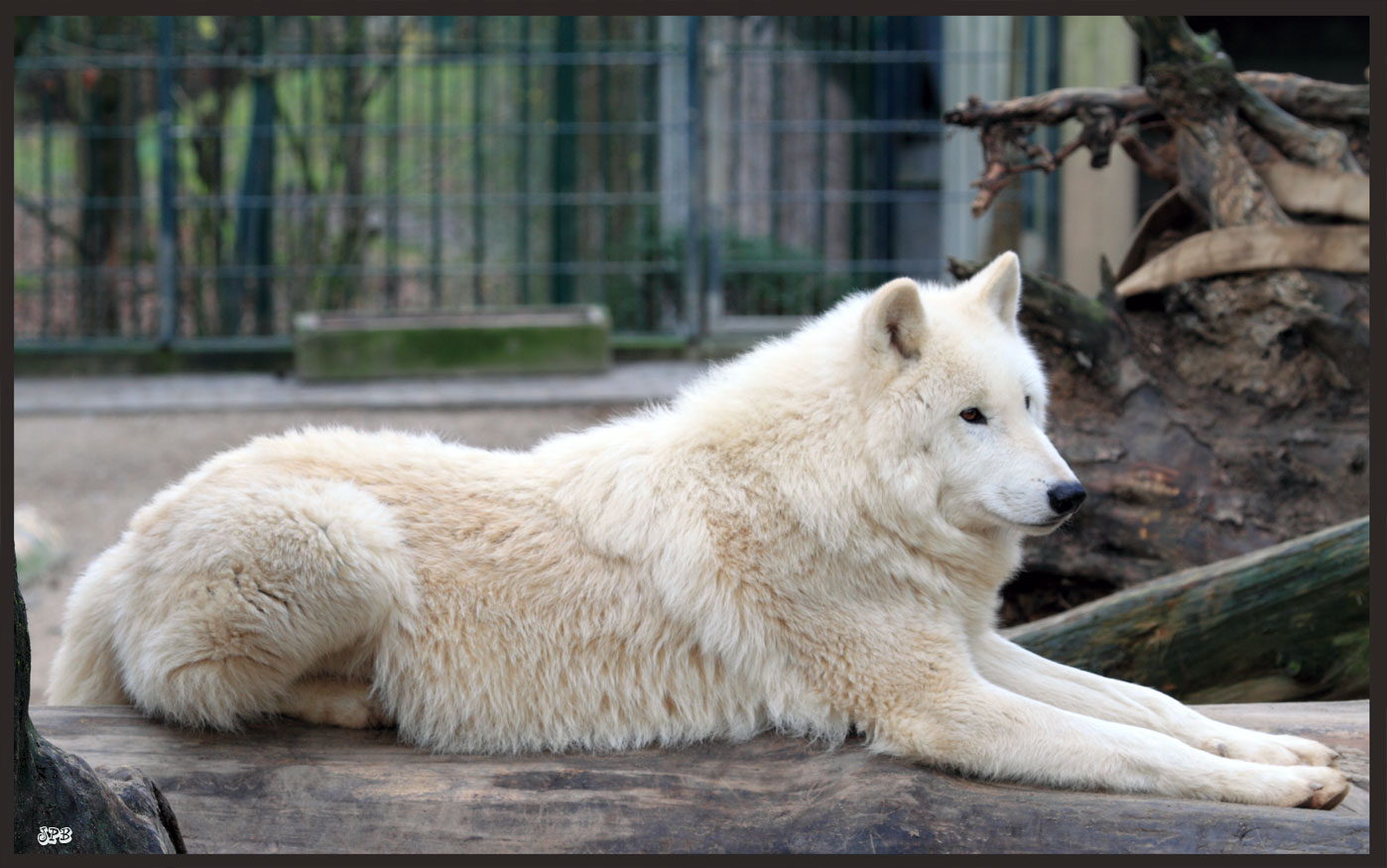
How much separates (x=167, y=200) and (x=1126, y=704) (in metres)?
9.92

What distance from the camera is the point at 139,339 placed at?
11656 millimetres

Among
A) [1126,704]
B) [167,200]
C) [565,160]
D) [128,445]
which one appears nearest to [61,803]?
[1126,704]

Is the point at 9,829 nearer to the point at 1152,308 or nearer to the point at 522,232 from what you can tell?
the point at 1152,308

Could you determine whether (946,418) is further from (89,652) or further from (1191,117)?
(1191,117)

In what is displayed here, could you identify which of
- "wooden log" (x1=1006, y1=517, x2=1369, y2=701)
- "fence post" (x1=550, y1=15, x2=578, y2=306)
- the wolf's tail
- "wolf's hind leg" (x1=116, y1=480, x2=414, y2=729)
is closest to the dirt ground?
"fence post" (x1=550, y1=15, x2=578, y2=306)

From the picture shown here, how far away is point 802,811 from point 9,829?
171 cm

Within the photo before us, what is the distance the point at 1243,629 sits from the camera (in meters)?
4.17

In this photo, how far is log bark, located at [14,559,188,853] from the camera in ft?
7.97

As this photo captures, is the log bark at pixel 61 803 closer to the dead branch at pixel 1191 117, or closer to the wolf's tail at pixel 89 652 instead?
the wolf's tail at pixel 89 652

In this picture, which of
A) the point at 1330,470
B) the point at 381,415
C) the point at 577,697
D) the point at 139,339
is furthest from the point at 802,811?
the point at 139,339

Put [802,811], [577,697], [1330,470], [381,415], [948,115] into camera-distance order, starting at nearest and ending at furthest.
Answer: [802,811] < [577,697] < [1330,470] < [948,115] < [381,415]

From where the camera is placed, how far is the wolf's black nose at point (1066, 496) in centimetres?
323

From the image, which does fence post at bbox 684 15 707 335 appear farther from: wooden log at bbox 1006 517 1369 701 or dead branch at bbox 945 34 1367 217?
wooden log at bbox 1006 517 1369 701

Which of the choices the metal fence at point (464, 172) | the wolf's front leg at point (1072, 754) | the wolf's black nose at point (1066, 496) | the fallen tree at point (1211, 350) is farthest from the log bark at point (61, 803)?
the metal fence at point (464, 172)
